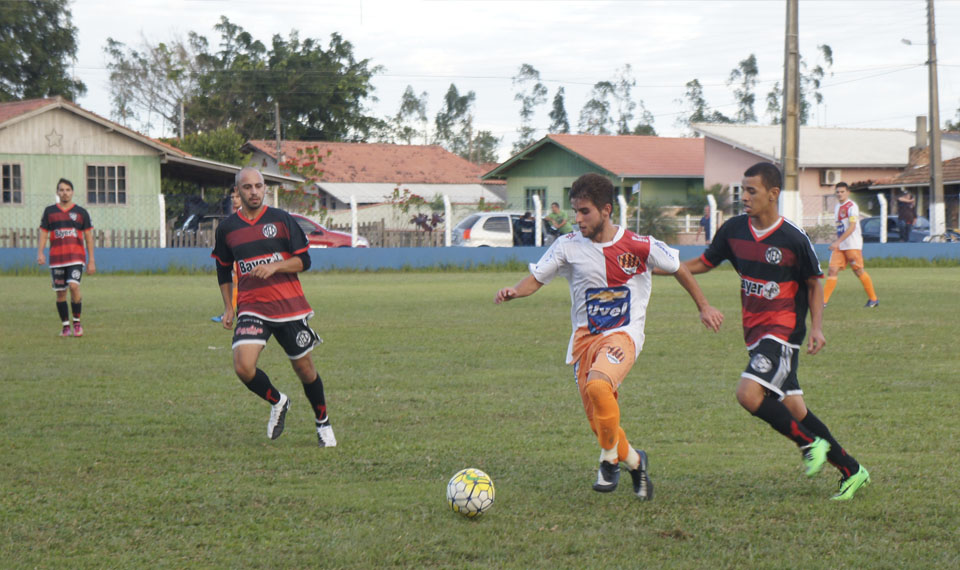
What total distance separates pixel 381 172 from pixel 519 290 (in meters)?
55.0

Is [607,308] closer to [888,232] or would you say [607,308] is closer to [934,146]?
[888,232]

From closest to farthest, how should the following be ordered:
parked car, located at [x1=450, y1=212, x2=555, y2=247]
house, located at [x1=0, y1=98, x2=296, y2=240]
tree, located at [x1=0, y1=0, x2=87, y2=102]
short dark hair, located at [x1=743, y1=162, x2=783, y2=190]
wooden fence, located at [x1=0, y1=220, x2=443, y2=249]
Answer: short dark hair, located at [x1=743, y1=162, x2=783, y2=190], wooden fence, located at [x1=0, y1=220, x2=443, y2=249], parked car, located at [x1=450, y1=212, x2=555, y2=247], house, located at [x1=0, y1=98, x2=296, y2=240], tree, located at [x1=0, y1=0, x2=87, y2=102]

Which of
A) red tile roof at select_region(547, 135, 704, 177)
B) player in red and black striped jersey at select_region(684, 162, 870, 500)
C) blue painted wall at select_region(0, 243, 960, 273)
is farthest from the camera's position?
red tile roof at select_region(547, 135, 704, 177)

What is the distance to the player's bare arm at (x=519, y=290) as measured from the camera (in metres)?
5.51

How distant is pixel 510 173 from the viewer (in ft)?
174

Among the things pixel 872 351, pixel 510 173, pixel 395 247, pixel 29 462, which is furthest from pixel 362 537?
pixel 510 173

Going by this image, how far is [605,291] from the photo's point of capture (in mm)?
5719

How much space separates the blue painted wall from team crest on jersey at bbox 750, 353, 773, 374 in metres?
21.8

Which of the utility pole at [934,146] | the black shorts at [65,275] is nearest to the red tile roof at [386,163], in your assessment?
the utility pole at [934,146]

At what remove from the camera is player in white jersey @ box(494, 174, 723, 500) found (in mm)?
5480

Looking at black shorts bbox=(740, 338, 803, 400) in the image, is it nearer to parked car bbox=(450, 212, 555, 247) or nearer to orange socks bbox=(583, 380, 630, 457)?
orange socks bbox=(583, 380, 630, 457)

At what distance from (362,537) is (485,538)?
546mm

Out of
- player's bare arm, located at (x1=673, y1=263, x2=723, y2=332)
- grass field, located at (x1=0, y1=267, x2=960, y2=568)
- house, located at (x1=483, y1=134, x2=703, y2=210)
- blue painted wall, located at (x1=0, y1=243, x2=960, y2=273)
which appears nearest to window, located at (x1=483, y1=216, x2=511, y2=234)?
blue painted wall, located at (x1=0, y1=243, x2=960, y2=273)

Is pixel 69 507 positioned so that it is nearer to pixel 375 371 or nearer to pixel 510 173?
pixel 375 371
